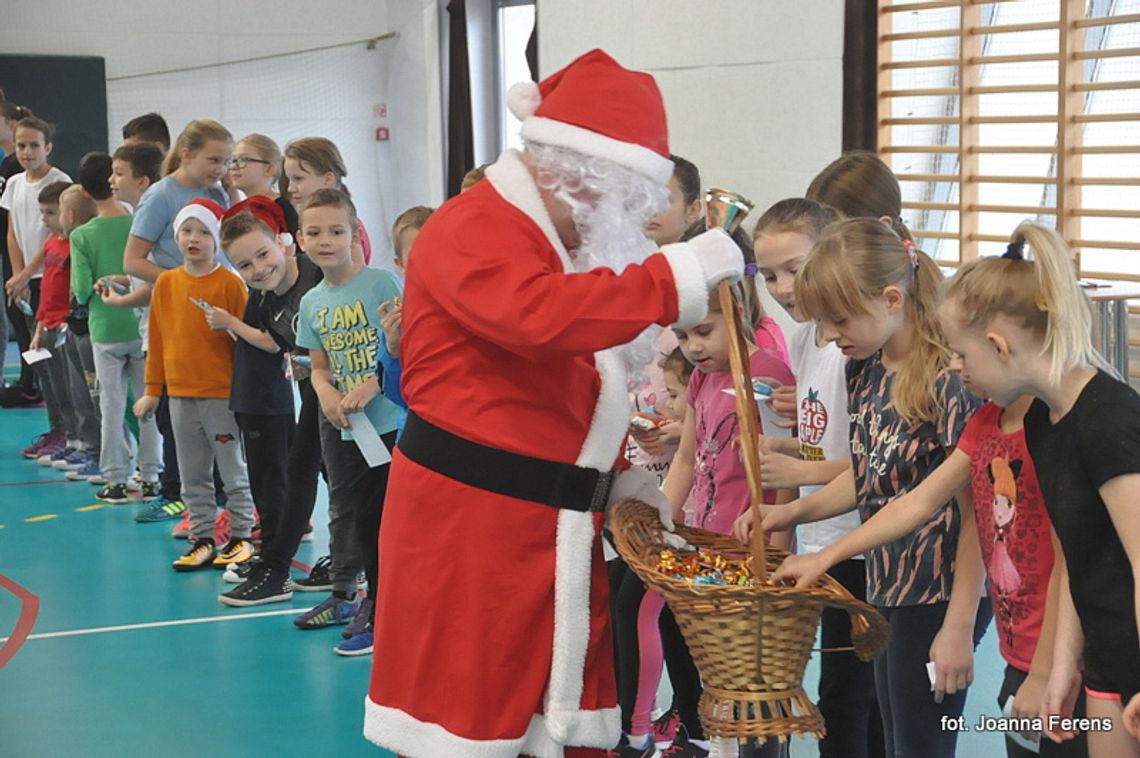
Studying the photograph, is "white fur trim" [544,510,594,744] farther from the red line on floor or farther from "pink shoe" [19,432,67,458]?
"pink shoe" [19,432,67,458]

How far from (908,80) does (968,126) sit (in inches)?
19.8

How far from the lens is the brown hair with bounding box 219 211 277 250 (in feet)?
15.1

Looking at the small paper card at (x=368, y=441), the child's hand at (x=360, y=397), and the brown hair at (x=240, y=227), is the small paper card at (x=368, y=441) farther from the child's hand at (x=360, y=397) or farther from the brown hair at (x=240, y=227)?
the brown hair at (x=240, y=227)

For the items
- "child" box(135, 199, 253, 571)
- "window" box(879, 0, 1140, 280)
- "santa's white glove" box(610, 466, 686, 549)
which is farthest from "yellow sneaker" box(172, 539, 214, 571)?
"window" box(879, 0, 1140, 280)

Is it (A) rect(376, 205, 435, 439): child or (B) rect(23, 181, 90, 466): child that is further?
(B) rect(23, 181, 90, 466): child

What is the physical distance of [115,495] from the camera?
6.39m

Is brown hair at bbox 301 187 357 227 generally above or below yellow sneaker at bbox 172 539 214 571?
above

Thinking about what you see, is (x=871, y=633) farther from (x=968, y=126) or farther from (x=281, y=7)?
(x=281, y=7)

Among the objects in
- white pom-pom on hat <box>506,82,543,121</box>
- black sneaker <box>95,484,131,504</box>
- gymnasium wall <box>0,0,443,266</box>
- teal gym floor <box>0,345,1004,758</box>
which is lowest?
teal gym floor <box>0,345,1004,758</box>

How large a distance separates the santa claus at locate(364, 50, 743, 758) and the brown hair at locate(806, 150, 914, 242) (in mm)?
1090

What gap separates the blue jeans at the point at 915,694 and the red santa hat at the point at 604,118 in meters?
0.94

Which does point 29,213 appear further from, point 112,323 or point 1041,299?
point 1041,299

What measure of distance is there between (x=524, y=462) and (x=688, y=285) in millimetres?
410

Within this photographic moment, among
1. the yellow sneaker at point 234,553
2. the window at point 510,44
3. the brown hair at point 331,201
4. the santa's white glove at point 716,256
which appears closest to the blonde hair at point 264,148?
the brown hair at point 331,201
